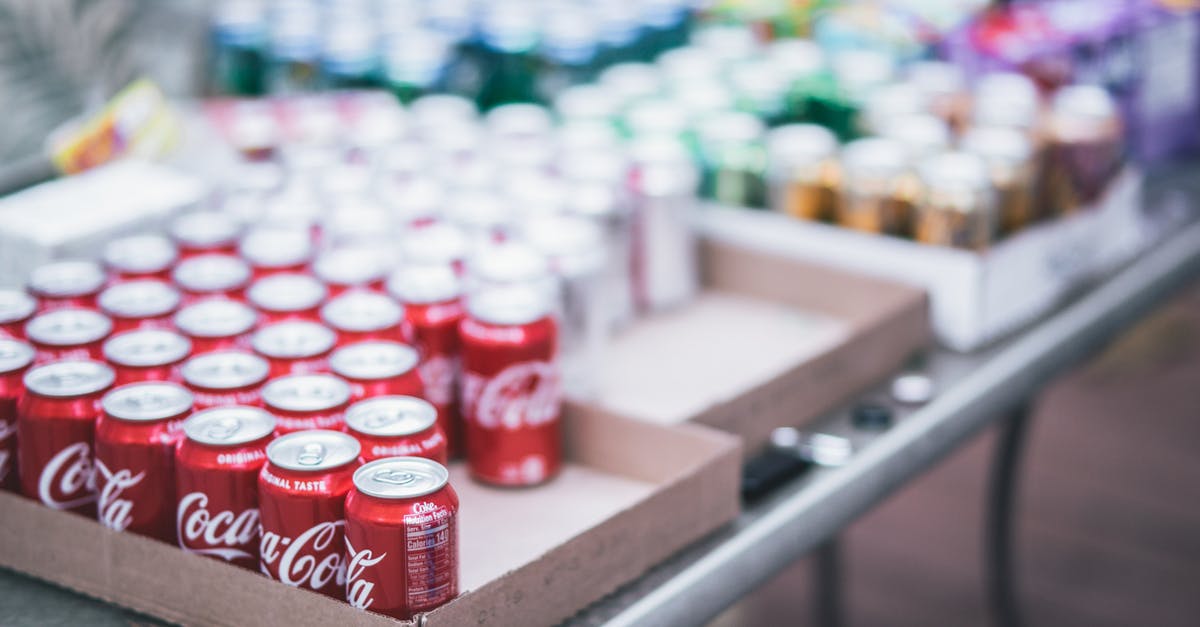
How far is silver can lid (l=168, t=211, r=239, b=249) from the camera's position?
156cm

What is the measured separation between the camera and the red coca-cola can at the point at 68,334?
4.22 feet

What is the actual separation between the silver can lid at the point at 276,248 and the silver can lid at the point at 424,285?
0.39 ft

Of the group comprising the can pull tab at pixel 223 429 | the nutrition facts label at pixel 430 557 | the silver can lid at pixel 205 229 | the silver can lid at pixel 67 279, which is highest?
the silver can lid at pixel 205 229

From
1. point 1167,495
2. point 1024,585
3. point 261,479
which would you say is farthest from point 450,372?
point 1167,495

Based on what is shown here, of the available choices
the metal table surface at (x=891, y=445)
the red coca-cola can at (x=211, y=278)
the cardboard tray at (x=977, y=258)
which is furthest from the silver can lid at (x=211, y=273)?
the cardboard tray at (x=977, y=258)

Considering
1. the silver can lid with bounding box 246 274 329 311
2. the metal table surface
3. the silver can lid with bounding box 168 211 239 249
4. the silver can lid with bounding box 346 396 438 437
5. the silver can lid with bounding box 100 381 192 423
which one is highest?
the silver can lid with bounding box 168 211 239 249

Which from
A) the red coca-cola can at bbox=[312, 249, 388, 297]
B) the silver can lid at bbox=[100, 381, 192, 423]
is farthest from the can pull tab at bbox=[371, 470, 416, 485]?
the red coca-cola can at bbox=[312, 249, 388, 297]

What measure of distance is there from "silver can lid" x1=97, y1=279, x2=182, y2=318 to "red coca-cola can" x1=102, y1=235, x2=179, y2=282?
38mm

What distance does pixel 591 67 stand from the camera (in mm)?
2232

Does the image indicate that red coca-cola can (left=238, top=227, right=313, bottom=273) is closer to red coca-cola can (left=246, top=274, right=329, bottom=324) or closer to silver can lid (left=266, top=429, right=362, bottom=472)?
red coca-cola can (left=246, top=274, right=329, bottom=324)

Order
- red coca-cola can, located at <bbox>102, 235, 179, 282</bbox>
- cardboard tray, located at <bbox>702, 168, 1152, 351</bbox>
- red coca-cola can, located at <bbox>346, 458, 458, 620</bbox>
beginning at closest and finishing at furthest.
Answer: red coca-cola can, located at <bbox>346, 458, 458, 620</bbox>
red coca-cola can, located at <bbox>102, 235, 179, 282</bbox>
cardboard tray, located at <bbox>702, 168, 1152, 351</bbox>

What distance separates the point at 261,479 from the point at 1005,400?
38.6 inches

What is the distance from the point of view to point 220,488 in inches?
43.8

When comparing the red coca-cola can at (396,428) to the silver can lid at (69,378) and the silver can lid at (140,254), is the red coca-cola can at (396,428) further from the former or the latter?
the silver can lid at (140,254)
